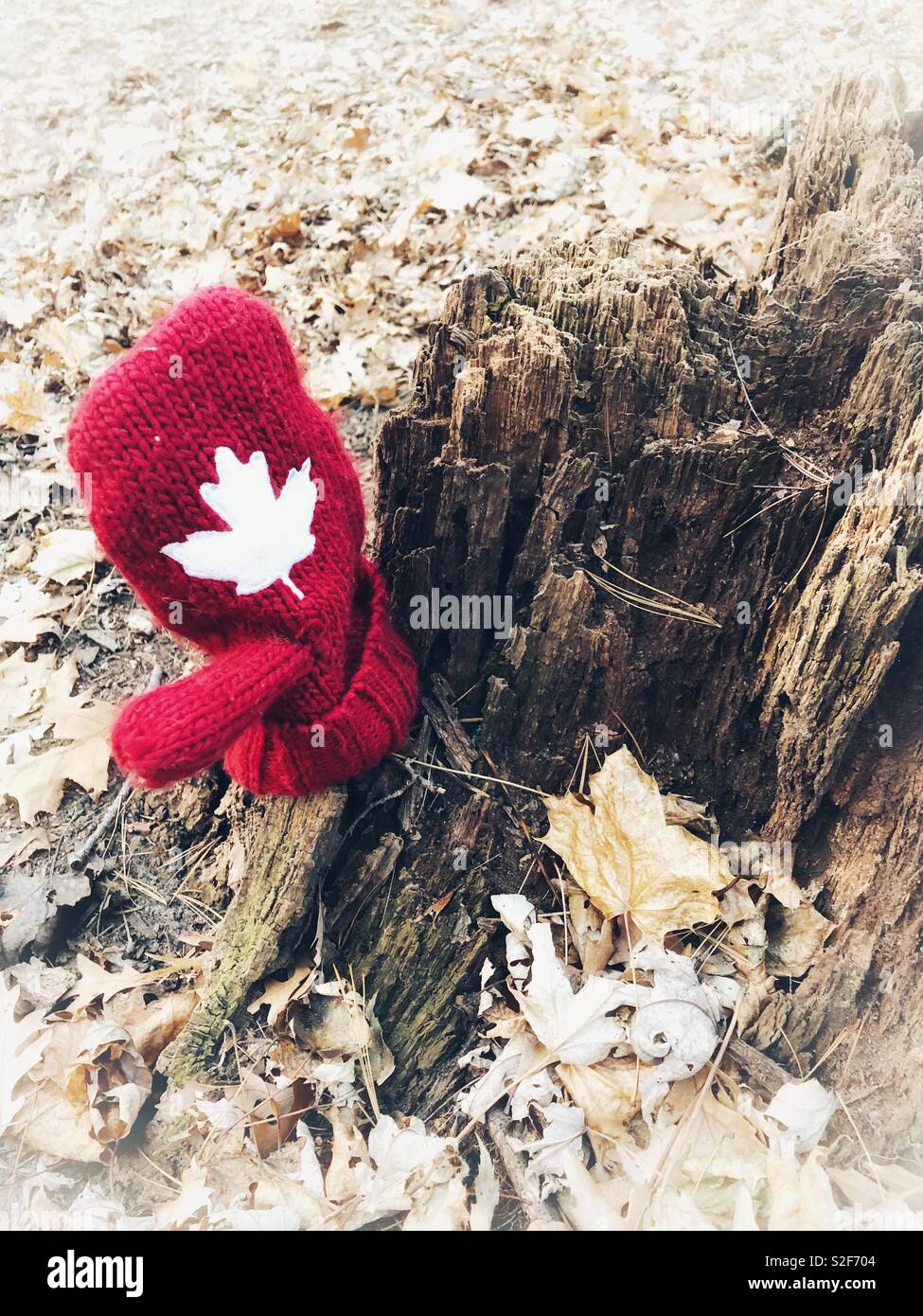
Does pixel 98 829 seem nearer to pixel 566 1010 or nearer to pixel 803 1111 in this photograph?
pixel 566 1010

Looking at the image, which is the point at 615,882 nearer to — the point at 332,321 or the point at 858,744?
the point at 858,744

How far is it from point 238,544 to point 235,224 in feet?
7.62

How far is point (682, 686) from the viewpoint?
62.9 inches

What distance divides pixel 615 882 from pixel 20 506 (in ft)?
6.71

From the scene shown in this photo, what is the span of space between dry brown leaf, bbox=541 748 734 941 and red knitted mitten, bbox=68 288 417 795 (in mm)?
424

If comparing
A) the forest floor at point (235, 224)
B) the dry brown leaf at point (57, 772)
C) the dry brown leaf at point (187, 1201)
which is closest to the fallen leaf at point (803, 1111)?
the forest floor at point (235, 224)

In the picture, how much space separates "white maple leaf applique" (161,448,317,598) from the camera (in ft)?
4.23

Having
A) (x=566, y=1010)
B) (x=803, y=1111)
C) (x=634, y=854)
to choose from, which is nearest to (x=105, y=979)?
(x=566, y=1010)

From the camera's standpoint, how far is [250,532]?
132 centimetres

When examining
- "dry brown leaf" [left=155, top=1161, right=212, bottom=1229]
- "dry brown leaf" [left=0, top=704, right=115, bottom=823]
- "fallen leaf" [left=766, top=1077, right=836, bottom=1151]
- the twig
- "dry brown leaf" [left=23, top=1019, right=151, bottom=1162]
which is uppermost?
"dry brown leaf" [left=0, top=704, right=115, bottom=823]

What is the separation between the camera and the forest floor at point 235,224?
1713mm

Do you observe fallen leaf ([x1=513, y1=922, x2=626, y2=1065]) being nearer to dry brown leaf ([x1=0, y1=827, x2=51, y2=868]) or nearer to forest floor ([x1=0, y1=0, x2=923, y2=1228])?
forest floor ([x1=0, y1=0, x2=923, y2=1228])

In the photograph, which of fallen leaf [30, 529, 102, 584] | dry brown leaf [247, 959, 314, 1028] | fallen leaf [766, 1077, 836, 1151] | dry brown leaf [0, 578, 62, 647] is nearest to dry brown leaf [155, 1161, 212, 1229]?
dry brown leaf [247, 959, 314, 1028]

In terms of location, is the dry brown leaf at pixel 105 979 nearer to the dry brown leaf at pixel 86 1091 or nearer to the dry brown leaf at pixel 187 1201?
the dry brown leaf at pixel 86 1091
